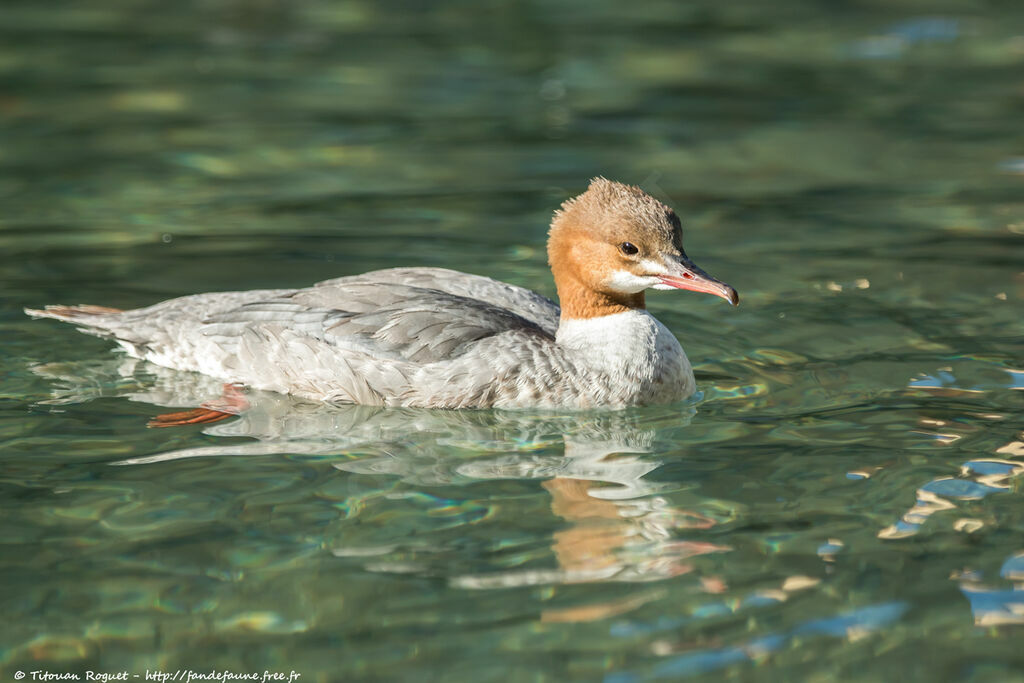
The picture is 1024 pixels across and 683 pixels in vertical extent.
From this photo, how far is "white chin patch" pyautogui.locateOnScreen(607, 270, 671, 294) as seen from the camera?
7.59 metres

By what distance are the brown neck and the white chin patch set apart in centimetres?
13

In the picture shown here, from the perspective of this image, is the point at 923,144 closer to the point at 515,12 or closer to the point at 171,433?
the point at 515,12

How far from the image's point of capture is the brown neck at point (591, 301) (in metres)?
7.86

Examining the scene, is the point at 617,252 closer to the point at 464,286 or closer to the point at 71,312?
the point at 464,286

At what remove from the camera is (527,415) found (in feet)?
25.1

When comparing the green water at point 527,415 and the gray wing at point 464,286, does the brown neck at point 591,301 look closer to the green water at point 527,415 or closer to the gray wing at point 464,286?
the gray wing at point 464,286

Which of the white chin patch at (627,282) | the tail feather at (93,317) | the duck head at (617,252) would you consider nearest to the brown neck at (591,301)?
the duck head at (617,252)

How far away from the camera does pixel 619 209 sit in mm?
7477

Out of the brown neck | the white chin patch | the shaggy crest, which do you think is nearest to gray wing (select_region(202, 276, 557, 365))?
the brown neck

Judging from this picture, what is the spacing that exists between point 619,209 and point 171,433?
8.52 ft

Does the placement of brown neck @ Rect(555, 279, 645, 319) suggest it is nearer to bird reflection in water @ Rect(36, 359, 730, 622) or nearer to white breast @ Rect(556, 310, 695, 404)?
white breast @ Rect(556, 310, 695, 404)

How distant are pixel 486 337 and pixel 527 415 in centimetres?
49

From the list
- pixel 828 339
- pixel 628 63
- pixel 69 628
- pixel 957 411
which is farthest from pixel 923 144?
pixel 69 628

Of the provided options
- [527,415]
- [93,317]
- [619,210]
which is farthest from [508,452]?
[93,317]
